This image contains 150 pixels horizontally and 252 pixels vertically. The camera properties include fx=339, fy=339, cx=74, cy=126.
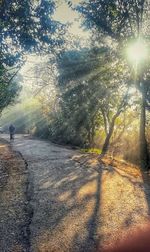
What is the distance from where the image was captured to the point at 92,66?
26.4m

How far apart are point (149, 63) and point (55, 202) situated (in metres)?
13.6

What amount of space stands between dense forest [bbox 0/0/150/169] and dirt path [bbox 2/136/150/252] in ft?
18.3

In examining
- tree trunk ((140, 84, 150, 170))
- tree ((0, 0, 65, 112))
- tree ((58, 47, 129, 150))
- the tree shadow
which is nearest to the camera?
the tree shadow

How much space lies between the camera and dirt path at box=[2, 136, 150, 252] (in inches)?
307

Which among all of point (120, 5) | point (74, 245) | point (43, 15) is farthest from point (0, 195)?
point (120, 5)

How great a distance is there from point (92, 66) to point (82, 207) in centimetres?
1755

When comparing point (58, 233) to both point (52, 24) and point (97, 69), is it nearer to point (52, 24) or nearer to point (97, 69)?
point (52, 24)

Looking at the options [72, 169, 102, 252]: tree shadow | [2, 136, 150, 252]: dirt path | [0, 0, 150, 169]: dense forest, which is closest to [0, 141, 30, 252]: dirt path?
[2, 136, 150, 252]: dirt path

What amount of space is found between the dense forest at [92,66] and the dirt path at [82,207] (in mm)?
5570

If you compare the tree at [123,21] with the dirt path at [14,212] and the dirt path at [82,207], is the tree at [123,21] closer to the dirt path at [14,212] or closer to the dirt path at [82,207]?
the dirt path at [82,207]

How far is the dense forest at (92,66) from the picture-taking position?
52.0 feet

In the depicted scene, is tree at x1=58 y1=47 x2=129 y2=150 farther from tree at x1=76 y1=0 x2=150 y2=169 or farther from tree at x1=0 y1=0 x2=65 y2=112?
tree at x1=0 y1=0 x2=65 y2=112

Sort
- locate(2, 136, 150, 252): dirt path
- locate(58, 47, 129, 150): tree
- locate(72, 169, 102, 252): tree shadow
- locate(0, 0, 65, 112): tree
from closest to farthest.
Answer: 1. locate(72, 169, 102, 252): tree shadow
2. locate(2, 136, 150, 252): dirt path
3. locate(0, 0, 65, 112): tree
4. locate(58, 47, 129, 150): tree

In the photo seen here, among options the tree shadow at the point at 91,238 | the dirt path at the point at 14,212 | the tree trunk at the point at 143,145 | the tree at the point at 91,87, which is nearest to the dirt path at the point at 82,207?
the tree shadow at the point at 91,238
